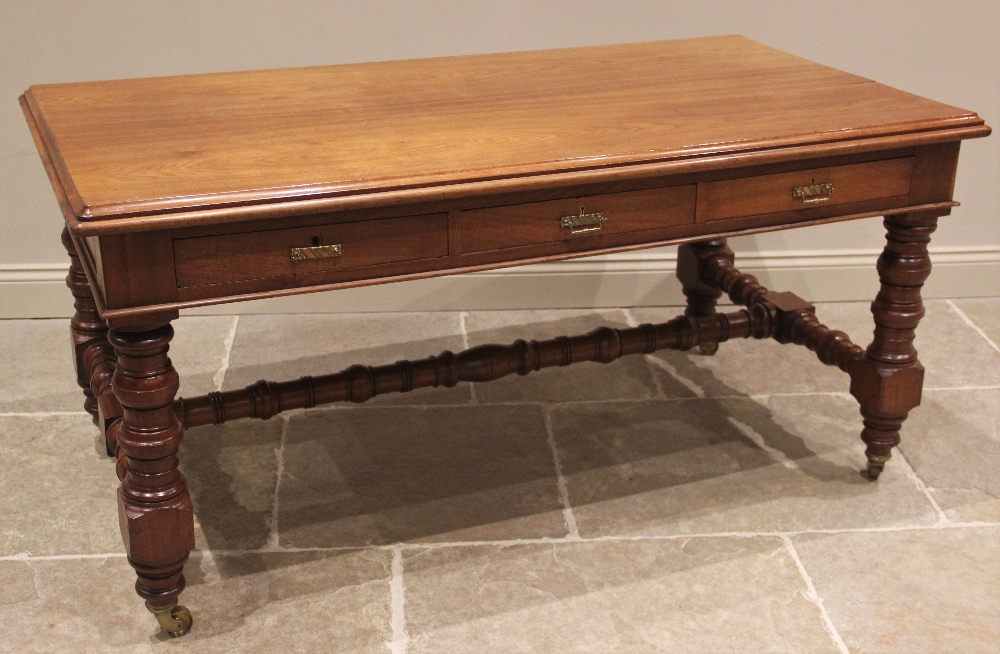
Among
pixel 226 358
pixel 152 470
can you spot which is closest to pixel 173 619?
pixel 152 470

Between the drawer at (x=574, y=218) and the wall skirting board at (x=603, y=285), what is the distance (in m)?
1.58

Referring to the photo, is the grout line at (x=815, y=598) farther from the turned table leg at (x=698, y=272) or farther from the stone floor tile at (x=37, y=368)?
the stone floor tile at (x=37, y=368)

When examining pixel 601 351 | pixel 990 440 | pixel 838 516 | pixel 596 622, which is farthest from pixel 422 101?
pixel 990 440

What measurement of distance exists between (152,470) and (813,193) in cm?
146

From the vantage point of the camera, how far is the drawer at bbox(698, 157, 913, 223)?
2.38 meters

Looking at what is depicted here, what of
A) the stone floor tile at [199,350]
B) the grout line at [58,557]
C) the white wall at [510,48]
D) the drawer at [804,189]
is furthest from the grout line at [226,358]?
the drawer at [804,189]

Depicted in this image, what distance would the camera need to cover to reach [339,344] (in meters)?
3.74

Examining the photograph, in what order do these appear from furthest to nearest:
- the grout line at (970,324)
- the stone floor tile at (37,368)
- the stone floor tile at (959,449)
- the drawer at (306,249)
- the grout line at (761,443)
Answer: the grout line at (970,324) < the stone floor tile at (37,368) < the grout line at (761,443) < the stone floor tile at (959,449) < the drawer at (306,249)

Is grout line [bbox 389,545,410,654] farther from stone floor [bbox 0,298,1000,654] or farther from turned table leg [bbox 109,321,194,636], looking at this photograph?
turned table leg [bbox 109,321,194,636]

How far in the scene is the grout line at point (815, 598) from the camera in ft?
7.93

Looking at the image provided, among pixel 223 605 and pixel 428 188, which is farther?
pixel 223 605

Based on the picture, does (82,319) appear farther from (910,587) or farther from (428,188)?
(910,587)

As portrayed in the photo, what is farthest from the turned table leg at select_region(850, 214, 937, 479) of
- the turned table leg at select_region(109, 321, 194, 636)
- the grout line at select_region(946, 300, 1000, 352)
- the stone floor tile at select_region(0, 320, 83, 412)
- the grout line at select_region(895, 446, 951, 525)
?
the stone floor tile at select_region(0, 320, 83, 412)

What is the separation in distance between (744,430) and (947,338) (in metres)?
1.02
